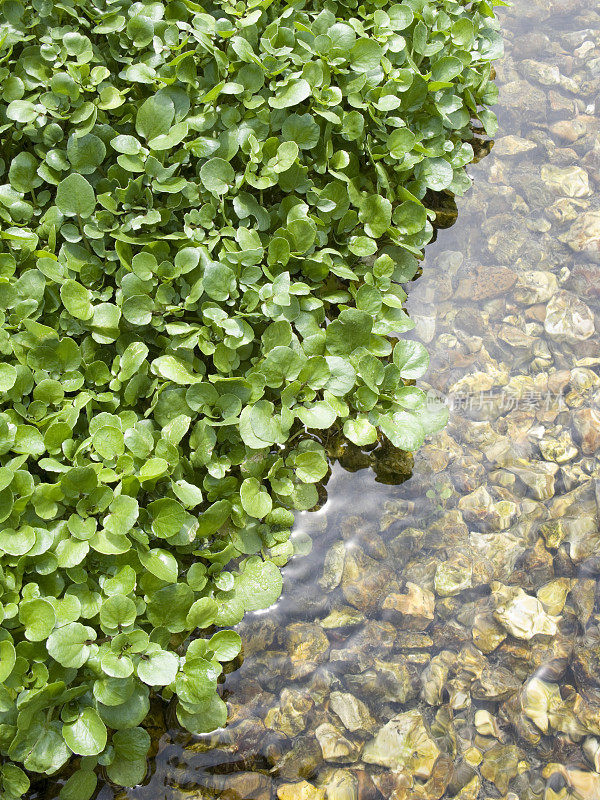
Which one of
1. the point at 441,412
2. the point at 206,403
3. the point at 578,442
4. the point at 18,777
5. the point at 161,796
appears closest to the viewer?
the point at 18,777

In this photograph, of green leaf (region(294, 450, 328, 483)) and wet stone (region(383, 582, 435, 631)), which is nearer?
green leaf (region(294, 450, 328, 483))

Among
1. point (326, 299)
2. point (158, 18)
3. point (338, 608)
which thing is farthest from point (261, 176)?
point (338, 608)

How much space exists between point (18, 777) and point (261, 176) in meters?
2.20

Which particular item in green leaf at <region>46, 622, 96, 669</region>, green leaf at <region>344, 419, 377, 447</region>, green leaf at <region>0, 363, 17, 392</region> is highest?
green leaf at <region>0, 363, 17, 392</region>

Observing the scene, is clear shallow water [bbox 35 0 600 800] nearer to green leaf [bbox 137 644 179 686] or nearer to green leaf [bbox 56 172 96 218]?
green leaf [bbox 137 644 179 686]

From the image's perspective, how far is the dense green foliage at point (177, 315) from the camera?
2.10 metres

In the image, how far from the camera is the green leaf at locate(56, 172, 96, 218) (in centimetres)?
253

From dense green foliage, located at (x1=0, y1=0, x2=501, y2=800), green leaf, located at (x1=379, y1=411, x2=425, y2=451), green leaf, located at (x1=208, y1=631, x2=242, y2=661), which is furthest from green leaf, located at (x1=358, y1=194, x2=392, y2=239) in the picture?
green leaf, located at (x1=208, y1=631, x2=242, y2=661)

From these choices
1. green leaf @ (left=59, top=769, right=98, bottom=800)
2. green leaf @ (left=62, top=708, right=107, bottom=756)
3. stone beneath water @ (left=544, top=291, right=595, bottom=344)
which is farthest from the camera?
stone beneath water @ (left=544, top=291, right=595, bottom=344)

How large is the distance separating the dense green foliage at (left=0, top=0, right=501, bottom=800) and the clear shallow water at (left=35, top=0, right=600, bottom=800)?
0.93ft

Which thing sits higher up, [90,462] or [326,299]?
[326,299]

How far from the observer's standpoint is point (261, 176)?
104 inches

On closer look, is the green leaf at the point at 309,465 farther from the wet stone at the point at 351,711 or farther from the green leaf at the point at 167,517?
the wet stone at the point at 351,711

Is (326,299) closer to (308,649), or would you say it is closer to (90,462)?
(90,462)
